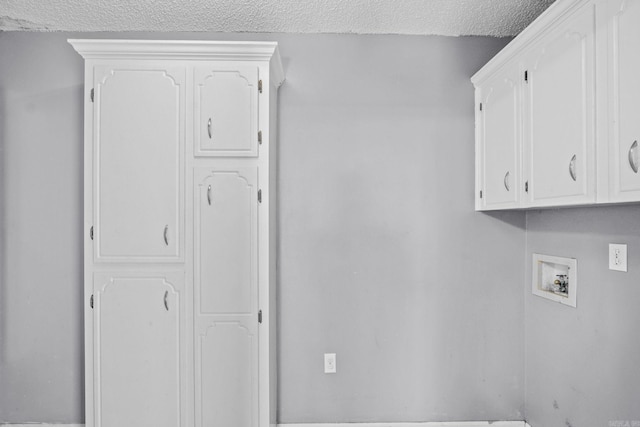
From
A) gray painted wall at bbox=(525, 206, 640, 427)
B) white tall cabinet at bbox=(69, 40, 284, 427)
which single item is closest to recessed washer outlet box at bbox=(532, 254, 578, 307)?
gray painted wall at bbox=(525, 206, 640, 427)

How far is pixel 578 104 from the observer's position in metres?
1.53

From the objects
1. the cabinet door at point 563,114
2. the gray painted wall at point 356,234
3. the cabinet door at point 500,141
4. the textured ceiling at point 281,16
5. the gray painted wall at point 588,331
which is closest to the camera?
the cabinet door at point 563,114

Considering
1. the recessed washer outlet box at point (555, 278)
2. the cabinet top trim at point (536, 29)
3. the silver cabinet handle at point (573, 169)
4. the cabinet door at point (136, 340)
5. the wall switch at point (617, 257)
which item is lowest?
the cabinet door at point (136, 340)

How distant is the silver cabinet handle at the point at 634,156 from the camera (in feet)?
4.18

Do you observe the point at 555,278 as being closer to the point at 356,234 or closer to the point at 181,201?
the point at 356,234

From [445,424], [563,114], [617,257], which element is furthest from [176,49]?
[445,424]

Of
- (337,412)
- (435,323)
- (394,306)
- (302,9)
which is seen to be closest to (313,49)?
(302,9)

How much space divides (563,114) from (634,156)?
409 mm

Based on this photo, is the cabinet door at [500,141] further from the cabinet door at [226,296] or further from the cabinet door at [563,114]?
the cabinet door at [226,296]

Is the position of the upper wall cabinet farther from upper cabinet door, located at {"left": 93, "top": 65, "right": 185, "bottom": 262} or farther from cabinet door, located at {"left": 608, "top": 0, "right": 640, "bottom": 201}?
upper cabinet door, located at {"left": 93, "top": 65, "right": 185, "bottom": 262}

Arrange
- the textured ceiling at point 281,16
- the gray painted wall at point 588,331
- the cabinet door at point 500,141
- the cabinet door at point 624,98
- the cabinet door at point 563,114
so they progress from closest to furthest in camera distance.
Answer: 1. the cabinet door at point 624,98
2. the cabinet door at point 563,114
3. the gray painted wall at point 588,331
4. the cabinet door at point 500,141
5. the textured ceiling at point 281,16

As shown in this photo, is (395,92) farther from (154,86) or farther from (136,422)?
(136,422)

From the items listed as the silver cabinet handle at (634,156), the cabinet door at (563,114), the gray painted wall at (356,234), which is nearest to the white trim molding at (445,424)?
the gray painted wall at (356,234)

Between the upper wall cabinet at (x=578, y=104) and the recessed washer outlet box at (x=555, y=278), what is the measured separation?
0.42m
